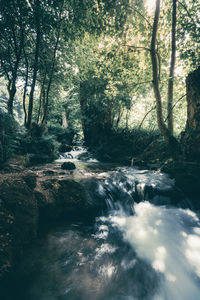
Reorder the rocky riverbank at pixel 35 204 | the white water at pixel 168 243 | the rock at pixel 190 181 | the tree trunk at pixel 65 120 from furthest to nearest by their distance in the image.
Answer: the tree trunk at pixel 65 120
the rock at pixel 190 181
the white water at pixel 168 243
the rocky riverbank at pixel 35 204

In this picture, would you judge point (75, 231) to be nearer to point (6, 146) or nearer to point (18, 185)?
point (18, 185)

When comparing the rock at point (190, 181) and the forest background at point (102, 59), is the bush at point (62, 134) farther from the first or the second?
the rock at point (190, 181)

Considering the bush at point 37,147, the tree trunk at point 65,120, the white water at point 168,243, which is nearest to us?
the white water at point 168,243

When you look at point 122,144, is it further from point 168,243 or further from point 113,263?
point 113,263

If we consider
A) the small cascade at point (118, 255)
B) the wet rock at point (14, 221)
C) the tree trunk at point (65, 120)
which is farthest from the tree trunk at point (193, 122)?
the tree trunk at point (65, 120)

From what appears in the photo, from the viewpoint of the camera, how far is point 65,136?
20156mm

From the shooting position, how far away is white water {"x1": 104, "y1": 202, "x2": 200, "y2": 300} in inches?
113

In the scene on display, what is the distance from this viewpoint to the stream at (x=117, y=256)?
255cm

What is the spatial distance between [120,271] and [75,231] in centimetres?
141

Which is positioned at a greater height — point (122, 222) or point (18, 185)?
point (18, 185)

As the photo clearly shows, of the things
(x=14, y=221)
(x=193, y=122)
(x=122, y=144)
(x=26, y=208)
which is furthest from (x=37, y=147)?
(x=193, y=122)

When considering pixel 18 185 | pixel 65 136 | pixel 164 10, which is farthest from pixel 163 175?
pixel 65 136

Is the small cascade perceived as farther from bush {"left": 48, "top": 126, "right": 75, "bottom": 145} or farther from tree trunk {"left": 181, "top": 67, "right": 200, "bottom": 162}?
bush {"left": 48, "top": 126, "right": 75, "bottom": 145}

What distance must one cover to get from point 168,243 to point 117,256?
63.6 inches
